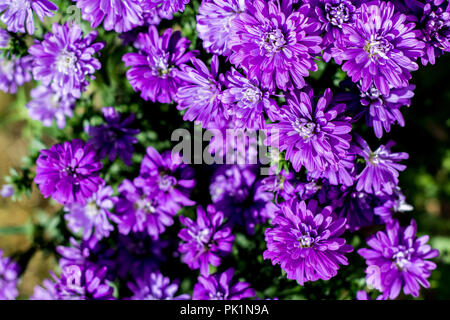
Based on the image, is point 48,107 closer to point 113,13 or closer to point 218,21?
point 113,13

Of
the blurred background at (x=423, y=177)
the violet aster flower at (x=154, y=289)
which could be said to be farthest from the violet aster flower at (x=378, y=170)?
the violet aster flower at (x=154, y=289)

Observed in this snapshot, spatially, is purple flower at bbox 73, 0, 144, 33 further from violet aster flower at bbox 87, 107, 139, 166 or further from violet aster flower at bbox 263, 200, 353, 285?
violet aster flower at bbox 263, 200, 353, 285

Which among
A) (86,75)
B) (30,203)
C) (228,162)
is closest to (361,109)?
(228,162)

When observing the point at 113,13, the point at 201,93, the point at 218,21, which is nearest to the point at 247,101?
the point at 201,93

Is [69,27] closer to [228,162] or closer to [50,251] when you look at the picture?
[228,162]

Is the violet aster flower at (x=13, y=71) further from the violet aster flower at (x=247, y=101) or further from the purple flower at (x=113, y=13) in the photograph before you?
the violet aster flower at (x=247, y=101)

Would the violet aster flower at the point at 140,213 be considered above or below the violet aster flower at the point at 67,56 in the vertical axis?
A: below
